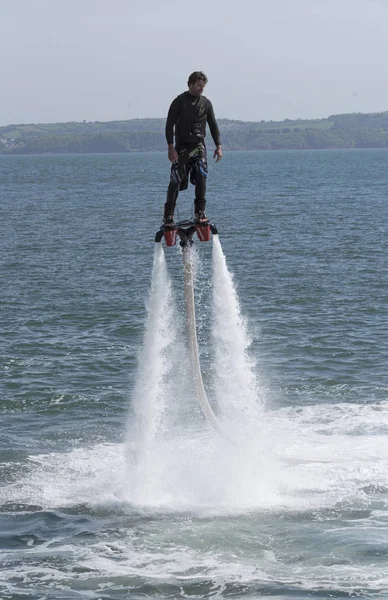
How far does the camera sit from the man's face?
1934 centimetres

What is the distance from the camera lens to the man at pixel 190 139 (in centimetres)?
1961

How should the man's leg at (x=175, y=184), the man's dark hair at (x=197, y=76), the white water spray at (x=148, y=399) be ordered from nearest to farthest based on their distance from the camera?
the man's dark hair at (x=197, y=76) < the man's leg at (x=175, y=184) < the white water spray at (x=148, y=399)

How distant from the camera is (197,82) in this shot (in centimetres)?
1933

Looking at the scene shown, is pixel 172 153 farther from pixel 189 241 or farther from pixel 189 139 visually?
pixel 189 241

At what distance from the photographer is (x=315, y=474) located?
24797 mm

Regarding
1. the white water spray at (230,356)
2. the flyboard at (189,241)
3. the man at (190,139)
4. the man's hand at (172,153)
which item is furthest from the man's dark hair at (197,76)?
the white water spray at (230,356)

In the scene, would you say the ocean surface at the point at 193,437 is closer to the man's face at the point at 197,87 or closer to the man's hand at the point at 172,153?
the man's hand at the point at 172,153

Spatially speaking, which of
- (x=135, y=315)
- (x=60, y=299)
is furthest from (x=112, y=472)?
(x=60, y=299)

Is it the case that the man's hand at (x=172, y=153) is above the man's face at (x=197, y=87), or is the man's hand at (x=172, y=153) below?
below

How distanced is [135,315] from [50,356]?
7666mm

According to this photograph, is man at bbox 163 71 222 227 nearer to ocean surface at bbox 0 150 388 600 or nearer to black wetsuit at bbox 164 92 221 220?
black wetsuit at bbox 164 92 221 220

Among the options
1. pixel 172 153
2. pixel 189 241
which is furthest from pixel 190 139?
pixel 189 241

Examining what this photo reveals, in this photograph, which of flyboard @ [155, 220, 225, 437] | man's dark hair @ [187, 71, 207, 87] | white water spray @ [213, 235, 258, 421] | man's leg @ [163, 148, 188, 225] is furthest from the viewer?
white water spray @ [213, 235, 258, 421]

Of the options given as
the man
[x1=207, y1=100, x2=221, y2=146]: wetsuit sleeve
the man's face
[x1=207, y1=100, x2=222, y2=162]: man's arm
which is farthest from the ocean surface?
the man's face
